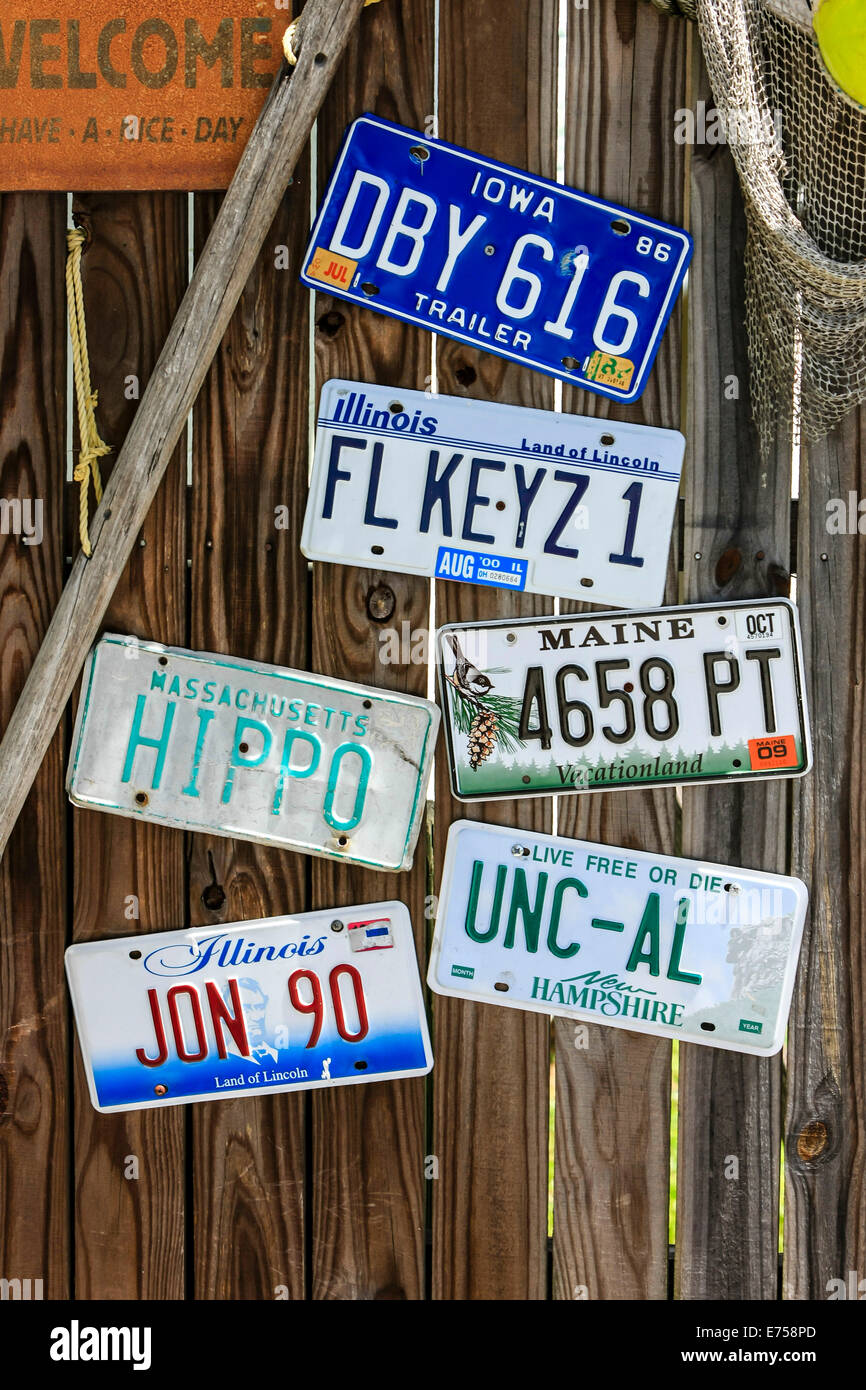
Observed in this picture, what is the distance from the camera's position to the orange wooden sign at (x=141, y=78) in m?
1.52

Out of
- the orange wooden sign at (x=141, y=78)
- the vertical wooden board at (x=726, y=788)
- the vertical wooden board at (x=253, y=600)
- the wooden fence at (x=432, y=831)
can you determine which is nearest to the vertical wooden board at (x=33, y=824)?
the wooden fence at (x=432, y=831)

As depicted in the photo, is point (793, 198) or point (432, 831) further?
point (432, 831)

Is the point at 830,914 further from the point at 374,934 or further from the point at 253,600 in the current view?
the point at 253,600

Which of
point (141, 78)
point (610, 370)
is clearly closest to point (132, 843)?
point (610, 370)

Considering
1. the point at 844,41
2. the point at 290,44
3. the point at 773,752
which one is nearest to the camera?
the point at 844,41

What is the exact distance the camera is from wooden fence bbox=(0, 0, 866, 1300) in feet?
5.08

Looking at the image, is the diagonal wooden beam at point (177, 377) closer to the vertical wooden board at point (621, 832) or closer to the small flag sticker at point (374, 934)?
the vertical wooden board at point (621, 832)

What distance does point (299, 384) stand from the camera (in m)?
1.59

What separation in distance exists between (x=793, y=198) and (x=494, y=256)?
44 cm

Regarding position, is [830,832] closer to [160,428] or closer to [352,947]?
[352,947]

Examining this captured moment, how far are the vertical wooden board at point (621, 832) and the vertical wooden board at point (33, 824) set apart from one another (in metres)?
0.80

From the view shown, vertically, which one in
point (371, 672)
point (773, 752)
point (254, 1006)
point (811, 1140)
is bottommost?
point (811, 1140)

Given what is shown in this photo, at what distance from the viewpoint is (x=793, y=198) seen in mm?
1502
